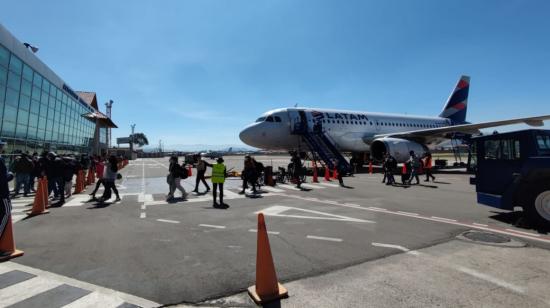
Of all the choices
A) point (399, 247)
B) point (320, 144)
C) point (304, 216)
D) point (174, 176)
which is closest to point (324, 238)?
point (399, 247)

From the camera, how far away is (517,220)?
7.34m

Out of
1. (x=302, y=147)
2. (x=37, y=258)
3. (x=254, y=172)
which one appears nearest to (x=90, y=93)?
(x=302, y=147)

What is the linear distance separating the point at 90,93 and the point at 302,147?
43093 mm

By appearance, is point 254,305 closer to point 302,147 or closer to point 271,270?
point 271,270

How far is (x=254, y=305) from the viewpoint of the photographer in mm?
3488

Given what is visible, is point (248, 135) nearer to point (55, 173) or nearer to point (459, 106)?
point (55, 173)

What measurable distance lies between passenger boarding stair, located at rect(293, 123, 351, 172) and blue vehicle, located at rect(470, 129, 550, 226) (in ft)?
40.6

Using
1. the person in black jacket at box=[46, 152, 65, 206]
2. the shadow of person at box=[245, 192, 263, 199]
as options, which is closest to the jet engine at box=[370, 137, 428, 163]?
the shadow of person at box=[245, 192, 263, 199]

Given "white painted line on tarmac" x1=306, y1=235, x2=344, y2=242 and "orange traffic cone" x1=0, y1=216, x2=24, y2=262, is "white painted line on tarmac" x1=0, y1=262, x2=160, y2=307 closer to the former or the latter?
"orange traffic cone" x1=0, y1=216, x2=24, y2=262

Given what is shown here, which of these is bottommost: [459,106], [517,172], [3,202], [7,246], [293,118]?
[7,246]

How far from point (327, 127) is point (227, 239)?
18.0 m

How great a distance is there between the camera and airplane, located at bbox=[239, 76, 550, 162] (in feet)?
68.8

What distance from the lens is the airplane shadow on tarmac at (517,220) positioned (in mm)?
6636

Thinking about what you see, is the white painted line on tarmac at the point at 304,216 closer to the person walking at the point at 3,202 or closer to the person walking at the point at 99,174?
the person walking at the point at 3,202
